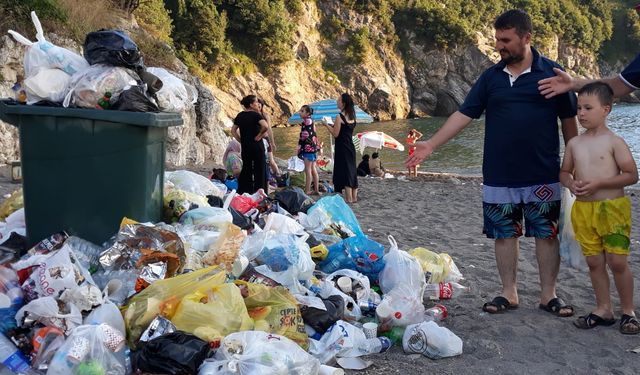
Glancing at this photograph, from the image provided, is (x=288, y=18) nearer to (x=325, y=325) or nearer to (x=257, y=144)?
→ (x=257, y=144)

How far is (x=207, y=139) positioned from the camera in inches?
661

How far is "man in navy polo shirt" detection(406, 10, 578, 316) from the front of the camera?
3.99 m

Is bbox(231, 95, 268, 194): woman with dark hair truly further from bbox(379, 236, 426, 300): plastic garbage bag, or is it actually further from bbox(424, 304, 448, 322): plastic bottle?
bbox(424, 304, 448, 322): plastic bottle

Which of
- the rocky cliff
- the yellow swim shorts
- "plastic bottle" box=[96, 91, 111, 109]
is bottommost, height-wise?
the yellow swim shorts

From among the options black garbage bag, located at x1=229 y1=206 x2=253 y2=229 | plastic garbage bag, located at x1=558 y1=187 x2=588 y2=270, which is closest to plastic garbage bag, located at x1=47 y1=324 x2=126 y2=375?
black garbage bag, located at x1=229 y1=206 x2=253 y2=229

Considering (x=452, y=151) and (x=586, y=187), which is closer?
(x=586, y=187)

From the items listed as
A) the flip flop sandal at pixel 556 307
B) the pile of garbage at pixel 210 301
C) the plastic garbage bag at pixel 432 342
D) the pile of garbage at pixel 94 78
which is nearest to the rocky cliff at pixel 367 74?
the pile of garbage at pixel 94 78


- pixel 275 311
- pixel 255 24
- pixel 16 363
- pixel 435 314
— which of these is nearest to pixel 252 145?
pixel 435 314

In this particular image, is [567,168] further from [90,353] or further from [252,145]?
[252,145]

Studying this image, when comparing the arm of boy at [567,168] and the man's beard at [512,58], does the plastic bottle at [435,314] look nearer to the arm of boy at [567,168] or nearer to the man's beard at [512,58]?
the arm of boy at [567,168]

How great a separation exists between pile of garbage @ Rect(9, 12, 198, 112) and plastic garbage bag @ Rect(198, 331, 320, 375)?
1.66m

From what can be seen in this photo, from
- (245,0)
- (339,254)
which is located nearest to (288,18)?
(245,0)

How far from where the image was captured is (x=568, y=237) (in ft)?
13.8

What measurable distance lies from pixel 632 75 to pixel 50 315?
360 cm
